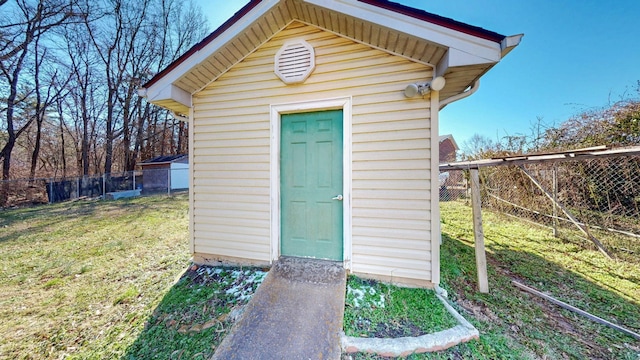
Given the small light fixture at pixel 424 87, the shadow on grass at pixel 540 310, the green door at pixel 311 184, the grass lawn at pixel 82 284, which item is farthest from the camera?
the green door at pixel 311 184

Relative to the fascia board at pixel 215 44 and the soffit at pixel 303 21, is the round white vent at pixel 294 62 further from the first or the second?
the fascia board at pixel 215 44

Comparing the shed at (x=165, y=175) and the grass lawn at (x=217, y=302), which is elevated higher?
Result: the shed at (x=165, y=175)

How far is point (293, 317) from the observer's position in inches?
89.3

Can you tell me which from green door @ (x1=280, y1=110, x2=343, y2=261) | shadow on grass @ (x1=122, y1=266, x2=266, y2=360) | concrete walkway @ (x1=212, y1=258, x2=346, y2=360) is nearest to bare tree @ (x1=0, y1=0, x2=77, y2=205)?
shadow on grass @ (x1=122, y1=266, x2=266, y2=360)

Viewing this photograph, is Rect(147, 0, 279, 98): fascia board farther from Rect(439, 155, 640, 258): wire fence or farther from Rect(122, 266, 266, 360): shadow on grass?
Rect(439, 155, 640, 258): wire fence

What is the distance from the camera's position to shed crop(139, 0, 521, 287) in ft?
8.74

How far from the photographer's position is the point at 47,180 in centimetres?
1151

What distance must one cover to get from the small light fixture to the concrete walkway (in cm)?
234

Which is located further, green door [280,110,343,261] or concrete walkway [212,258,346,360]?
green door [280,110,343,261]

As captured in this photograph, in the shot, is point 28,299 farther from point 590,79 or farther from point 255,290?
point 590,79

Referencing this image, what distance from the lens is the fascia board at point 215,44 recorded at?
9.18ft

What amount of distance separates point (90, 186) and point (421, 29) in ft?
59.3

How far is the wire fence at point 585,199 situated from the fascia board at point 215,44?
17.2 ft

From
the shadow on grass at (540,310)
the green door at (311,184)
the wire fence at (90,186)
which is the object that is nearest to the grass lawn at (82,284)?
the green door at (311,184)
